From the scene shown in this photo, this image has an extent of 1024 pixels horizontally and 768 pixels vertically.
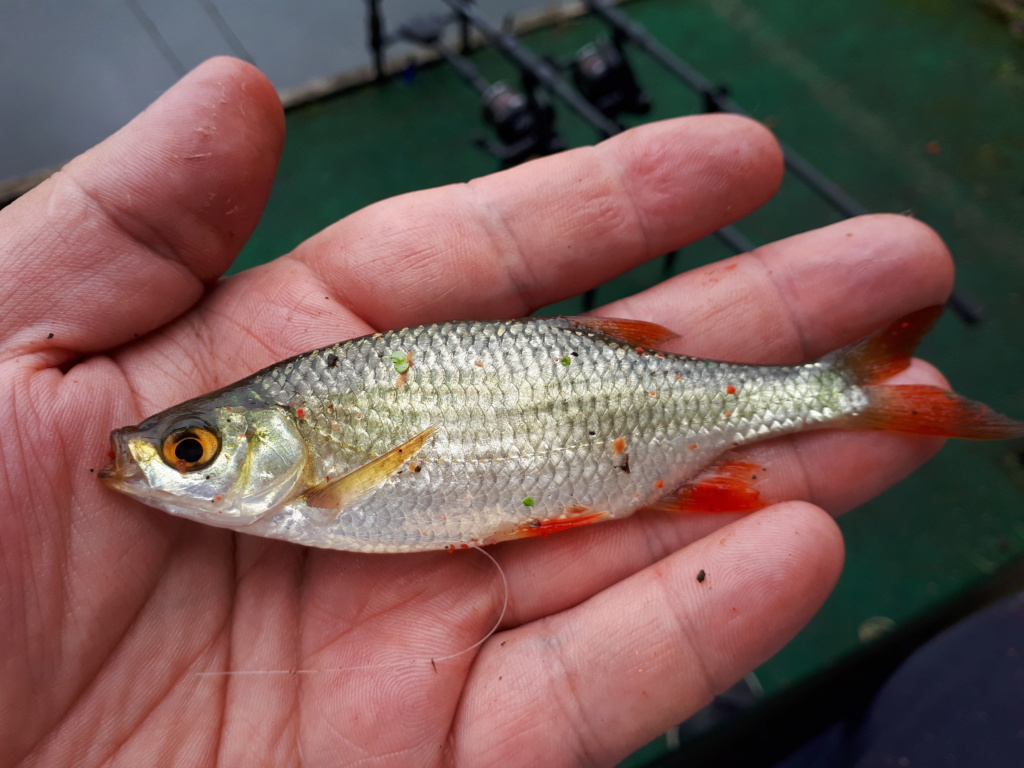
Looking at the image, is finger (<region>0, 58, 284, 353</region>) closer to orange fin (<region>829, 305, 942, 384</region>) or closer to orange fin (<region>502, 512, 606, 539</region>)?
orange fin (<region>502, 512, 606, 539</region>)

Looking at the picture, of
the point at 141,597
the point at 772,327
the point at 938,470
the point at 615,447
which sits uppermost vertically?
the point at 141,597

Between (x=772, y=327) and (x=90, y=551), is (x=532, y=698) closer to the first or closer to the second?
(x=90, y=551)

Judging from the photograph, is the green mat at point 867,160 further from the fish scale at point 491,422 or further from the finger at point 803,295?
the fish scale at point 491,422

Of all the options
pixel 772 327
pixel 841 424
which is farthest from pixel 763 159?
pixel 841 424

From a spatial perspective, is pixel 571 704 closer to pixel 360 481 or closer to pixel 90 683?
pixel 360 481

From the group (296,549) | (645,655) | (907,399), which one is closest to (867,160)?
(907,399)

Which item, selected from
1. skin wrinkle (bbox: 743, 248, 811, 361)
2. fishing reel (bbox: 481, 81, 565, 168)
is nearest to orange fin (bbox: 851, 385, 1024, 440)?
skin wrinkle (bbox: 743, 248, 811, 361)
